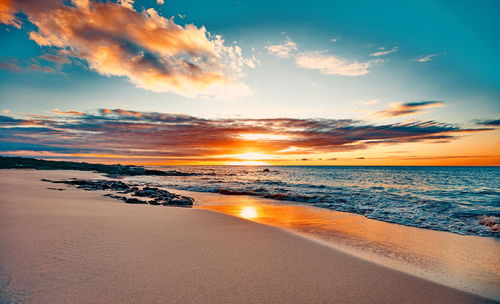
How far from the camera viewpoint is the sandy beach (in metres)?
3.17

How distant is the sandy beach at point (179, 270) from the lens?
3.17 metres

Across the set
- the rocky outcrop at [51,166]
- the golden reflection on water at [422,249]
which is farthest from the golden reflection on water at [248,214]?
the rocky outcrop at [51,166]

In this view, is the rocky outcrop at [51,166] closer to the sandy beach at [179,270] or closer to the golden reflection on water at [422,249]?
the sandy beach at [179,270]

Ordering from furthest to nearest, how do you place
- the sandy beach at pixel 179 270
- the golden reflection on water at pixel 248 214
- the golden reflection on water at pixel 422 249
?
the golden reflection on water at pixel 248 214 < the golden reflection on water at pixel 422 249 < the sandy beach at pixel 179 270

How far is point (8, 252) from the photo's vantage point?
13.1ft

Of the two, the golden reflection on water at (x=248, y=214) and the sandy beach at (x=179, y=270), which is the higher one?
the sandy beach at (x=179, y=270)

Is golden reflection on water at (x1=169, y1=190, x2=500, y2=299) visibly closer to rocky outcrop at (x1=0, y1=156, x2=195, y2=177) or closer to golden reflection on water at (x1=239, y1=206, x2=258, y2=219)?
golden reflection on water at (x1=239, y1=206, x2=258, y2=219)

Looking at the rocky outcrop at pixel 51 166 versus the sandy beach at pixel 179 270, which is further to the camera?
the rocky outcrop at pixel 51 166

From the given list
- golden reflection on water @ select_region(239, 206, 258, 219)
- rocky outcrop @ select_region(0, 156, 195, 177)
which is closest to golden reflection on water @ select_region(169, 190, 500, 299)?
golden reflection on water @ select_region(239, 206, 258, 219)

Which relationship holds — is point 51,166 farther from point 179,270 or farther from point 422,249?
point 422,249

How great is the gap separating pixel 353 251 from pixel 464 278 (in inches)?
80.9

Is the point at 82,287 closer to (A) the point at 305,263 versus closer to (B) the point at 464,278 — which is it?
(A) the point at 305,263

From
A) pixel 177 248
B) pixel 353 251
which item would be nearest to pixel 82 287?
pixel 177 248

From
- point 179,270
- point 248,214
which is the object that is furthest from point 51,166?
point 179,270
